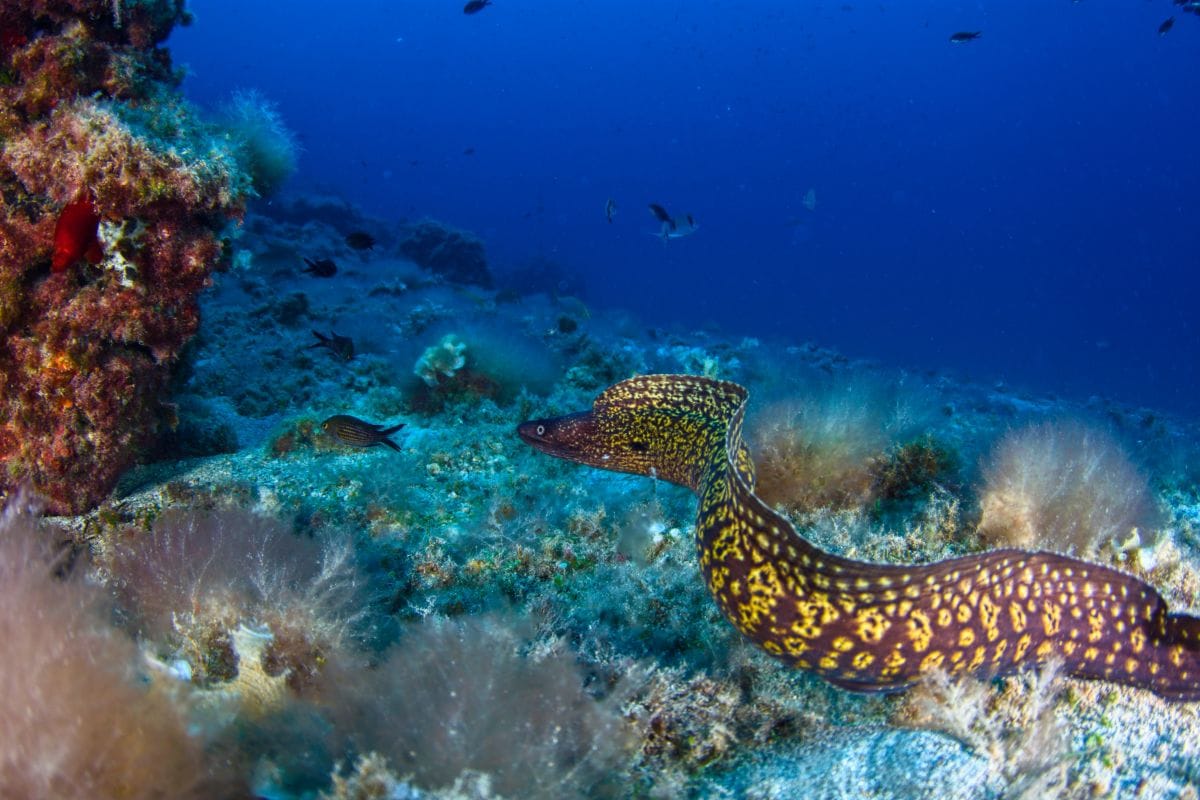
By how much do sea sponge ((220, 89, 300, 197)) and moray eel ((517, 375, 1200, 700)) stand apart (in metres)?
8.67

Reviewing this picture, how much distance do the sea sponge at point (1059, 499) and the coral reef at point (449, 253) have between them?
19793 millimetres

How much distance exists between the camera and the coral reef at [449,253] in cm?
2286

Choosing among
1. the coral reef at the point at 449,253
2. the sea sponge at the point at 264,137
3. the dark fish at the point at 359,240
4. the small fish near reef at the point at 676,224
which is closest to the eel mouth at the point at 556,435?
the dark fish at the point at 359,240

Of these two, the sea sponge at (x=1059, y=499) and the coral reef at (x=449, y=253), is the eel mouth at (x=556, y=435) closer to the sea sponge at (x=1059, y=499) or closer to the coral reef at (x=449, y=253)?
the sea sponge at (x=1059, y=499)

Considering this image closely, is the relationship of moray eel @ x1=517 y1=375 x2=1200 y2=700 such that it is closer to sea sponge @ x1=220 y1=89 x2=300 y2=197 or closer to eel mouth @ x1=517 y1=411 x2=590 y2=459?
eel mouth @ x1=517 y1=411 x2=590 y2=459

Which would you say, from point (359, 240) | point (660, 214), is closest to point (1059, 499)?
point (359, 240)

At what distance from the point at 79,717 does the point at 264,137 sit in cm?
918

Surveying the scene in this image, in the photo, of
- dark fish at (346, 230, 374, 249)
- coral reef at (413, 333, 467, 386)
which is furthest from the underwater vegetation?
dark fish at (346, 230, 374, 249)

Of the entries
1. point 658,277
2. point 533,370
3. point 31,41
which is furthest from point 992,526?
point 658,277

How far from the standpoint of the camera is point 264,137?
905 cm

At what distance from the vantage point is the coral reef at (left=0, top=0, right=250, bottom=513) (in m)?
4.27

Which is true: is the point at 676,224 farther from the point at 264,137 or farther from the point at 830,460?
the point at 830,460

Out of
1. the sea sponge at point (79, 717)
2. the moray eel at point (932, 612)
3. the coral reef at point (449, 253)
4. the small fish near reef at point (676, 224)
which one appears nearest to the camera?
the sea sponge at point (79, 717)

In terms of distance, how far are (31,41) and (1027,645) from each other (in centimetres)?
810
